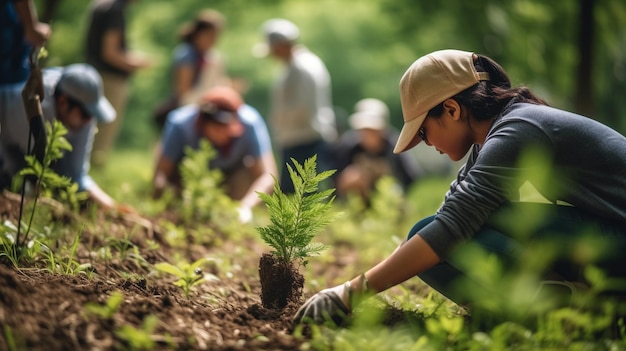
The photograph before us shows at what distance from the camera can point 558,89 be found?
9.84 metres

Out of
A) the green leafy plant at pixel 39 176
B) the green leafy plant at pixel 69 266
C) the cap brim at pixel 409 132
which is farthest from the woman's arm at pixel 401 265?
the green leafy plant at pixel 39 176

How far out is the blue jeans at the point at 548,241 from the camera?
113 inches

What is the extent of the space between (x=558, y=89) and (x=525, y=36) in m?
1.05

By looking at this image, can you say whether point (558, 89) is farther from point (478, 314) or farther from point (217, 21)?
point (478, 314)

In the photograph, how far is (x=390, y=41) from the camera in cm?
1237

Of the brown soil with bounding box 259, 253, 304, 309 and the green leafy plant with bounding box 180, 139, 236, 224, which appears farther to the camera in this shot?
the green leafy plant with bounding box 180, 139, 236, 224

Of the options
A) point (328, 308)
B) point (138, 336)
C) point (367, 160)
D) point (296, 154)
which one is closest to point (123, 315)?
point (138, 336)

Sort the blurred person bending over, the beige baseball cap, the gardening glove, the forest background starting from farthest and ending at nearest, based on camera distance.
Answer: the forest background → the blurred person bending over → the beige baseball cap → the gardening glove

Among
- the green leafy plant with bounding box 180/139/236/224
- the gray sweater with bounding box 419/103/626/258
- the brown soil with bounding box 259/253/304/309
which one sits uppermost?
the gray sweater with bounding box 419/103/626/258

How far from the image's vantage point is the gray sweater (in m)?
2.80

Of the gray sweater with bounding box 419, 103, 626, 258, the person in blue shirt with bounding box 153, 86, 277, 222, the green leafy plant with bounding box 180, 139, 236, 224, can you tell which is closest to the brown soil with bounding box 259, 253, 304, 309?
the gray sweater with bounding box 419, 103, 626, 258

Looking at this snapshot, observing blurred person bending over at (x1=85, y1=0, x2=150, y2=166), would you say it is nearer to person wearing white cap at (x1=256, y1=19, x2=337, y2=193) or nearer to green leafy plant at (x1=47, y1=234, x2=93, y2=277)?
person wearing white cap at (x1=256, y1=19, x2=337, y2=193)

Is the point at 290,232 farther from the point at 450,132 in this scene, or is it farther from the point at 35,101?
the point at 35,101

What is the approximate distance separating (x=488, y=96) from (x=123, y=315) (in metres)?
1.55
